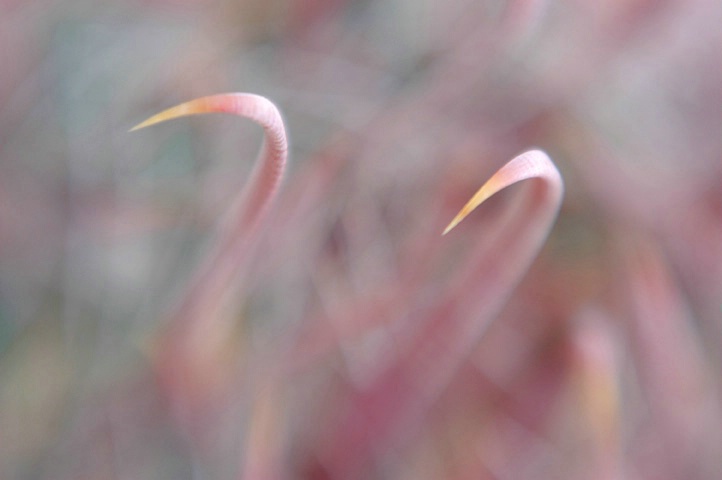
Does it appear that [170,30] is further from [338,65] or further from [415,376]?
[415,376]

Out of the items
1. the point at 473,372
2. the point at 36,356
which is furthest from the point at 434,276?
the point at 36,356

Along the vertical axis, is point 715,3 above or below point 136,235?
above

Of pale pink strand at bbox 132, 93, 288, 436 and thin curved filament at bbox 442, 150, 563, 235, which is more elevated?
thin curved filament at bbox 442, 150, 563, 235

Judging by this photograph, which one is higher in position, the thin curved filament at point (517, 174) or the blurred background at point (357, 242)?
the thin curved filament at point (517, 174)

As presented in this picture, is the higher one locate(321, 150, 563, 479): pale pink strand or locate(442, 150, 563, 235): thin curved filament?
locate(442, 150, 563, 235): thin curved filament
